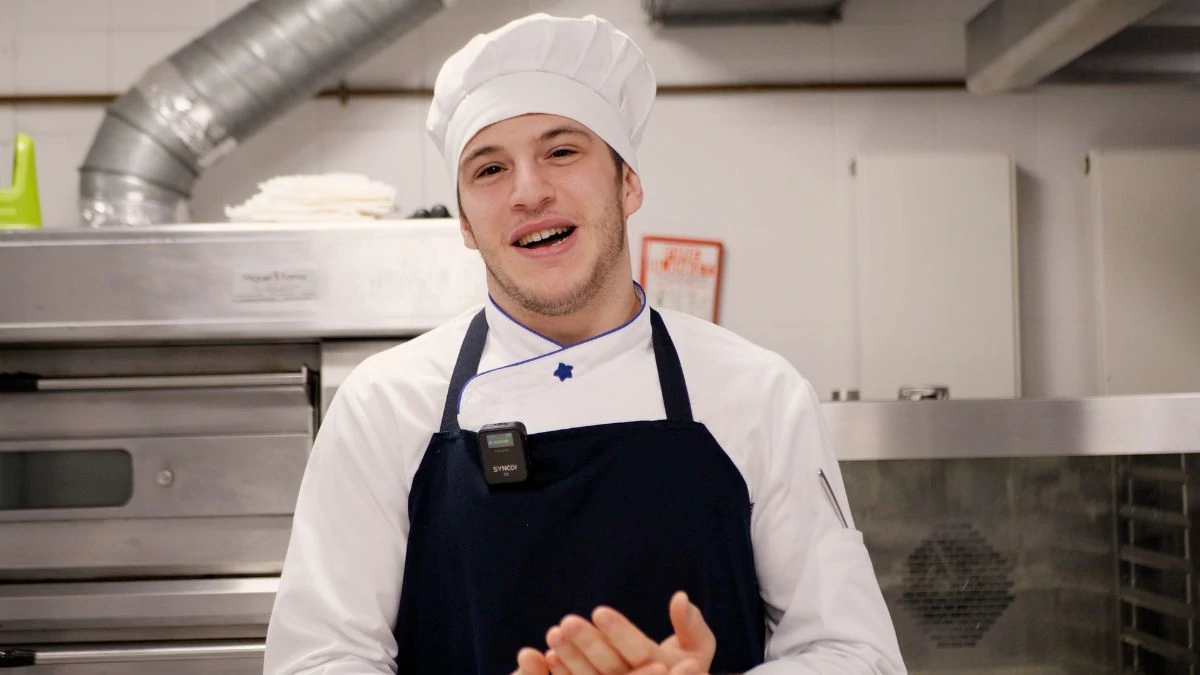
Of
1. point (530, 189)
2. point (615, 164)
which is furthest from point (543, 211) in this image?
point (615, 164)

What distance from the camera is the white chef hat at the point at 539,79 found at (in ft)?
4.40

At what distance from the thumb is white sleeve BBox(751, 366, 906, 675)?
0.14 m

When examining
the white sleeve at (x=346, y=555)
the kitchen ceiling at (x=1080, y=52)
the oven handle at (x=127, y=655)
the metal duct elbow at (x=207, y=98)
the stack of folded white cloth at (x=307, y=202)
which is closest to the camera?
the white sleeve at (x=346, y=555)

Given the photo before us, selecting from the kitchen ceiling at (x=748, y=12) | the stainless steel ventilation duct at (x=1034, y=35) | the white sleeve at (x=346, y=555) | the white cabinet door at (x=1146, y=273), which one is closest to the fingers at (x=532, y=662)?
the white sleeve at (x=346, y=555)

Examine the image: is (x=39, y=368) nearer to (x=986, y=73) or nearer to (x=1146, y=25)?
(x=986, y=73)

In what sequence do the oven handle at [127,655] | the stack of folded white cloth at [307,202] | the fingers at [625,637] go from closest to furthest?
the fingers at [625,637] → the oven handle at [127,655] → the stack of folded white cloth at [307,202]

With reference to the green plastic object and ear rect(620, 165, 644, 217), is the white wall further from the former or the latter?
ear rect(620, 165, 644, 217)

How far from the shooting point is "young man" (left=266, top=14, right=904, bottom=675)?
1.24m

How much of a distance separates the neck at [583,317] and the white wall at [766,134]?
64.8 inches

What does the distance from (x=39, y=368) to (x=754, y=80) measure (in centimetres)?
191

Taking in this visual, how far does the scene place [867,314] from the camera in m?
2.97

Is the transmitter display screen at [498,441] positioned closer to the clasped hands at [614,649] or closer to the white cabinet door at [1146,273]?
the clasped hands at [614,649]

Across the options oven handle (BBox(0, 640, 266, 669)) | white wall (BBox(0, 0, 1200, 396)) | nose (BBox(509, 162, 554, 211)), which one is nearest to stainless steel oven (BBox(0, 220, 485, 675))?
oven handle (BBox(0, 640, 266, 669))

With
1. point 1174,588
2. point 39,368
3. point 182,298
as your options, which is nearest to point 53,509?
point 39,368
